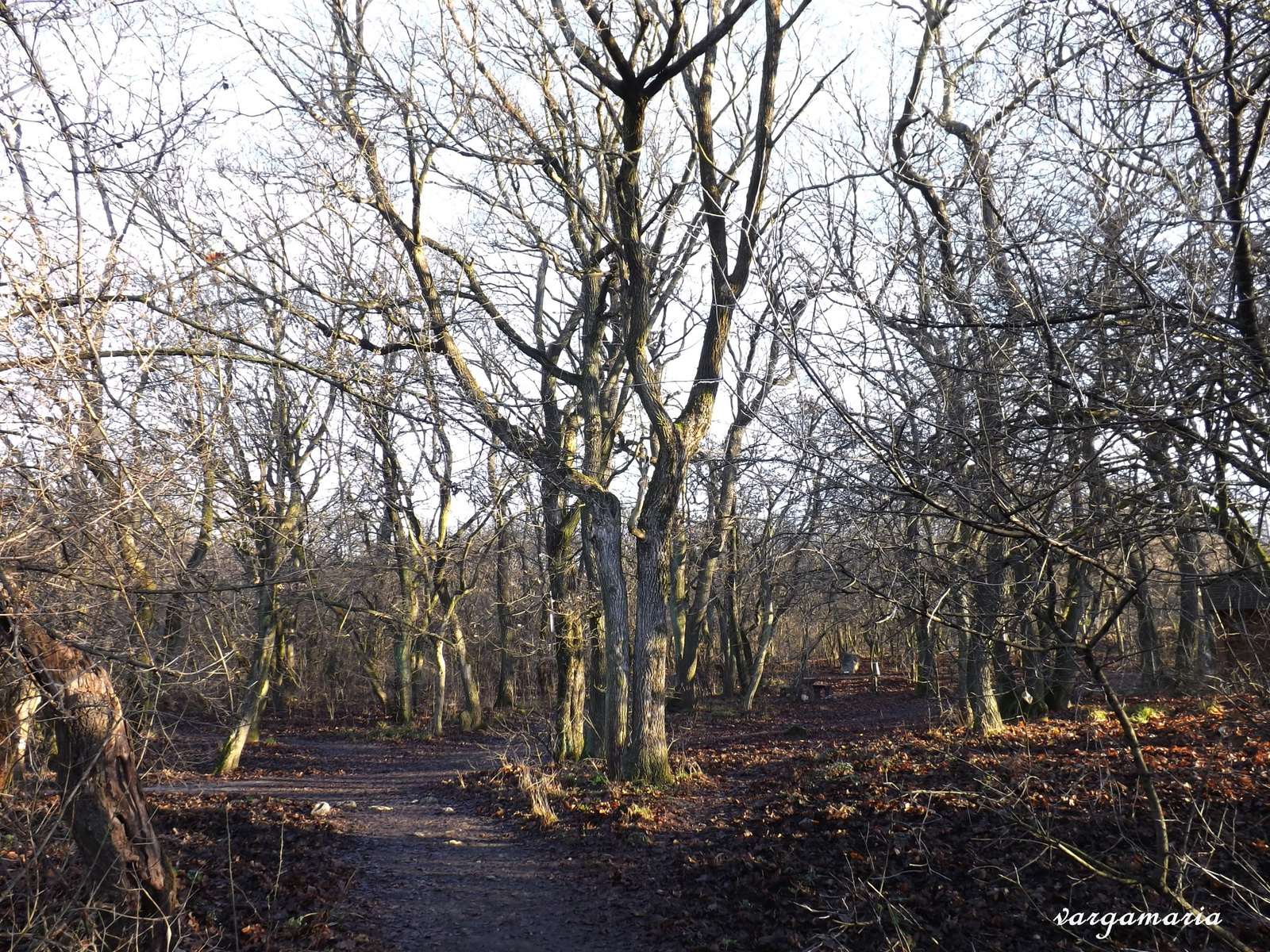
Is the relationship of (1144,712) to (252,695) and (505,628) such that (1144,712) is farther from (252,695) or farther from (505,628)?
(505,628)

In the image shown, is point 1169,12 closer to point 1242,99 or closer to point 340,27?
point 1242,99

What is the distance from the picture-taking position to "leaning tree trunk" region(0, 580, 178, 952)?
175 inches

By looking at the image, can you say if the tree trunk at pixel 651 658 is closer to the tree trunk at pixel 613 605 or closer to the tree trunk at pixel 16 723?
the tree trunk at pixel 613 605

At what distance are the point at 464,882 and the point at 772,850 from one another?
269cm

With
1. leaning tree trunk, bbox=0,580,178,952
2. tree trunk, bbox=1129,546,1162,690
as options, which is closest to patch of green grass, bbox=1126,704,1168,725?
tree trunk, bbox=1129,546,1162,690

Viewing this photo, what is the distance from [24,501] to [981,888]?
613cm

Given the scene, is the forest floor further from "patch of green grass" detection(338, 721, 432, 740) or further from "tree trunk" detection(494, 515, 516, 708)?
"patch of green grass" detection(338, 721, 432, 740)

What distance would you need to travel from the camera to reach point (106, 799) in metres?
4.83

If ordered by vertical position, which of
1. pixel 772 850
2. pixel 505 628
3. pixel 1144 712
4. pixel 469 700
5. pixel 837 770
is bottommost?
pixel 772 850

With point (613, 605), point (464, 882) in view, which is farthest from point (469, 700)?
point (464, 882)

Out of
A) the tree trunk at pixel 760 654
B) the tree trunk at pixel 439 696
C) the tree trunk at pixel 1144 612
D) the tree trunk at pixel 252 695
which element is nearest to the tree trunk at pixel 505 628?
the tree trunk at pixel 439 696

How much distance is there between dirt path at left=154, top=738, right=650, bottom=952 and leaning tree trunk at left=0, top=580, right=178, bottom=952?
5.65 ft

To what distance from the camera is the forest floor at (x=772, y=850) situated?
4996 millimetres

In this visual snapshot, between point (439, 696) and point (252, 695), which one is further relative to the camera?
point (439, 696)
